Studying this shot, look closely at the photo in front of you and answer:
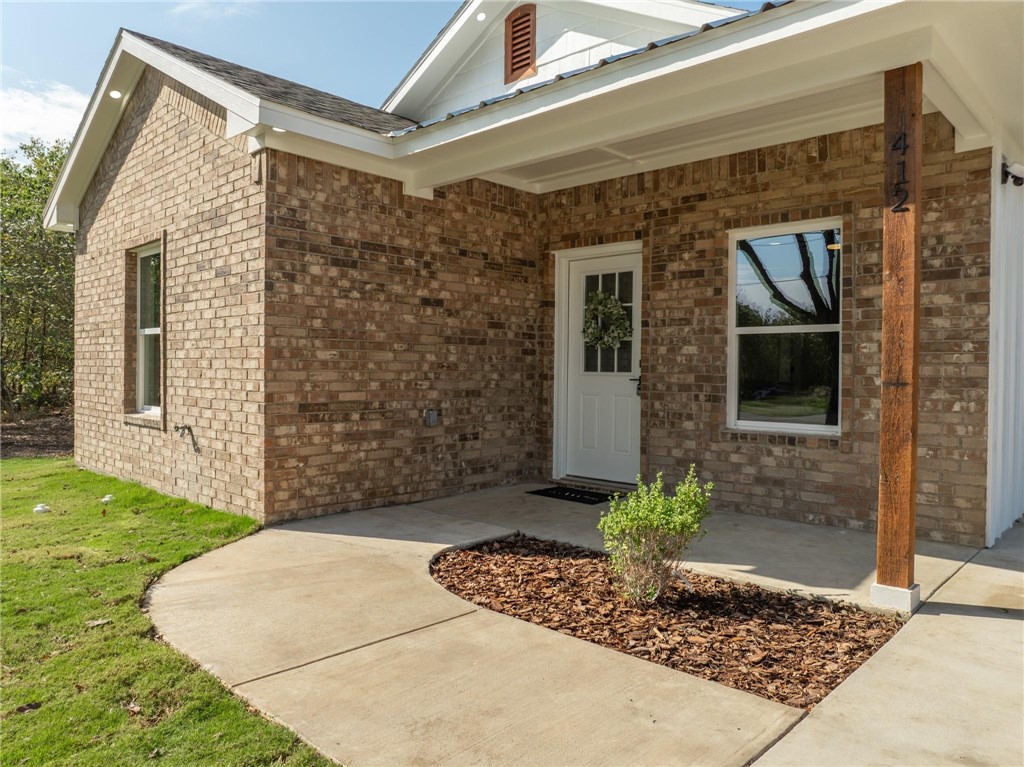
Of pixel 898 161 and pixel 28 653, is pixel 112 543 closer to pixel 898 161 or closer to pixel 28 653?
pixel 28 653

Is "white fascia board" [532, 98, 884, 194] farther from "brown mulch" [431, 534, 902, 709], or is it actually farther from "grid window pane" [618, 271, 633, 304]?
"brown mulch" [431, 534, 902, 709]

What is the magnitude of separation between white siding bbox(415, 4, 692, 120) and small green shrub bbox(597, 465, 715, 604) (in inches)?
172

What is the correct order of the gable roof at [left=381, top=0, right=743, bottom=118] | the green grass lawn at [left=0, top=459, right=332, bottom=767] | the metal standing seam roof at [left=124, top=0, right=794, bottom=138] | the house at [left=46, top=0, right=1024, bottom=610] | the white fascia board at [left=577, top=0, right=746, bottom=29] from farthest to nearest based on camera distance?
the gable roof at [left=381, top=0, right=743, bottom=118] < the white fascia board at [left=577, top=0, right=746, bottom=29] < the metal standing seam roof at [left=124, top=0, right=794, bottom=138] < the house at [left=46, top=0, right=1024, bottom=610] < the green grass lawn at [left=0, top=459, right=332, bottom=767]

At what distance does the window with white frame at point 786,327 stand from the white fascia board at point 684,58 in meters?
2.08

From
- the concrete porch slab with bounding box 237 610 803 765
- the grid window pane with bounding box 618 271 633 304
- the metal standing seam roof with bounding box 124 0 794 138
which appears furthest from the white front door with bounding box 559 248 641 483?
the concrete porch slab with bounding box 237 610 803 765

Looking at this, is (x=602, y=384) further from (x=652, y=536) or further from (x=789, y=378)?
(x=652, y=536)

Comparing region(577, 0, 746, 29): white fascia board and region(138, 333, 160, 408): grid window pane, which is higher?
region(577, 0, 746, 29): white fascia board

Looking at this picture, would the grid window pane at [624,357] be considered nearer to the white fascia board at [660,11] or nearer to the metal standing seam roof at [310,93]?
the metal standing seam roof at [310,93]

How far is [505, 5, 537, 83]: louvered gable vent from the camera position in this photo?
7246 mm

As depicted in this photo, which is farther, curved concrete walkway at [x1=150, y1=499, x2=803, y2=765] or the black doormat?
the black doormat

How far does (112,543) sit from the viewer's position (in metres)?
5.07

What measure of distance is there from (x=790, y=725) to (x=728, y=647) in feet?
2.47

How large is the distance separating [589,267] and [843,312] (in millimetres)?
2837

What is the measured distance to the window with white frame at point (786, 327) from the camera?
19.1ft
